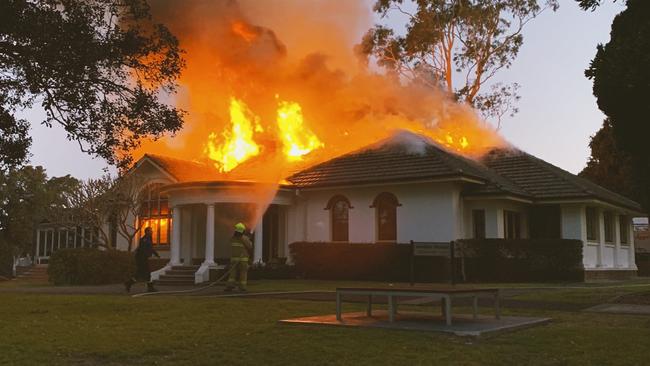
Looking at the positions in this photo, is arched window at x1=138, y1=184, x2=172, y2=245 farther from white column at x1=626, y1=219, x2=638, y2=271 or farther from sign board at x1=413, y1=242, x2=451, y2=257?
white column at x1=626, y1=219, x2=638, y2=271

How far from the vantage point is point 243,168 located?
26641mm

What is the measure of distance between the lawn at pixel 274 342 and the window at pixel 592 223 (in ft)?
52.1

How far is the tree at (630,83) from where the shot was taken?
9.71m

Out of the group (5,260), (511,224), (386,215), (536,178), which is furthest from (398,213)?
(5,260)

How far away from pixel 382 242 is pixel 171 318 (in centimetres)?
1409

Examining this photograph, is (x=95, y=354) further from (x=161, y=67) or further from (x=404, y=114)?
(x=404, y=114)

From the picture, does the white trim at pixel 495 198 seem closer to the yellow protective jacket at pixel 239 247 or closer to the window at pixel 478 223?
the window at pixel 478 223

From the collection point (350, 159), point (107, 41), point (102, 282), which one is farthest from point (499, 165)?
point (107, 41)

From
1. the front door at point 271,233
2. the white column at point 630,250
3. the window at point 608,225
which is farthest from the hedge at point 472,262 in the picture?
the white column at point 630,250

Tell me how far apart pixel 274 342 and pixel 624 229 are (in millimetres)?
27106

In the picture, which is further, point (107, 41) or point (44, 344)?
point (107, 41)

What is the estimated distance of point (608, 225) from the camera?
28.7 metres

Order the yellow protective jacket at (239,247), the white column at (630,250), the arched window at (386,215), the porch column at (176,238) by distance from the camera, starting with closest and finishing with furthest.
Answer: the yellow protective jacket at (239,247) → the arched window at (386,215) → the porch column at (176,238) → the white column at (630,250)

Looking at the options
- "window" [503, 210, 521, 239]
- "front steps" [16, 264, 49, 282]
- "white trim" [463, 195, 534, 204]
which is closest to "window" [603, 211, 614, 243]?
"window" [503, 210, 521, 239]
